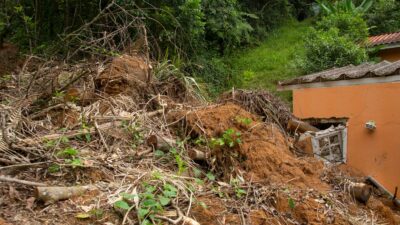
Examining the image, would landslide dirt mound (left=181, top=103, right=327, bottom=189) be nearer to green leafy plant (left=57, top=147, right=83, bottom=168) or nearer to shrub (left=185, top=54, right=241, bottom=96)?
green leafy plant (left=57, top=147, right=83, bottom=168)

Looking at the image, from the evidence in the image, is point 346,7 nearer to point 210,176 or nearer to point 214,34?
point 214,34

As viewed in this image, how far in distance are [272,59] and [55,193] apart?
11.9 meters

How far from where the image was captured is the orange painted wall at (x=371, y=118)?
233 inches

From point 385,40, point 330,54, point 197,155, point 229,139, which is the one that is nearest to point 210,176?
point 197,155

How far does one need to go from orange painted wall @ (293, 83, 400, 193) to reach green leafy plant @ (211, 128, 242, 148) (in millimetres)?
2279

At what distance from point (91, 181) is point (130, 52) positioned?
3096 millimetres

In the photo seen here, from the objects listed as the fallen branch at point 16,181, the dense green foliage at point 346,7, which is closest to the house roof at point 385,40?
the dense green foliage at point 346,7

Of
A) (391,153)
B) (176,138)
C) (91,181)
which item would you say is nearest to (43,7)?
(176,138)

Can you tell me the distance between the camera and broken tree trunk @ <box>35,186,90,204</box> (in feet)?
12.8

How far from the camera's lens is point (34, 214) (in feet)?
12.4

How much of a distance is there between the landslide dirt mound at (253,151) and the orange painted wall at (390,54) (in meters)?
8.62

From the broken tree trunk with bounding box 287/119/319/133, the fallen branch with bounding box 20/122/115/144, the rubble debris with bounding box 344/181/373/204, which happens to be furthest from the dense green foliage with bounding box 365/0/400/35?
the fallen branch with bounding box 20/122/115/144

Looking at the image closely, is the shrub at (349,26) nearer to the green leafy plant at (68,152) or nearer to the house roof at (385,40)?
the house roof at (385,40)

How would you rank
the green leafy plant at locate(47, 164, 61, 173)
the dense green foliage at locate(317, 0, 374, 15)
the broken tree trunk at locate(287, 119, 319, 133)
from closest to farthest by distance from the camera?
the green leafy plant at locate(47, 164, 61, 173), the broken tree trunk at locate(287, 119, 319, 133), the dense green foliage at locate(317, 0, 374, 15)
